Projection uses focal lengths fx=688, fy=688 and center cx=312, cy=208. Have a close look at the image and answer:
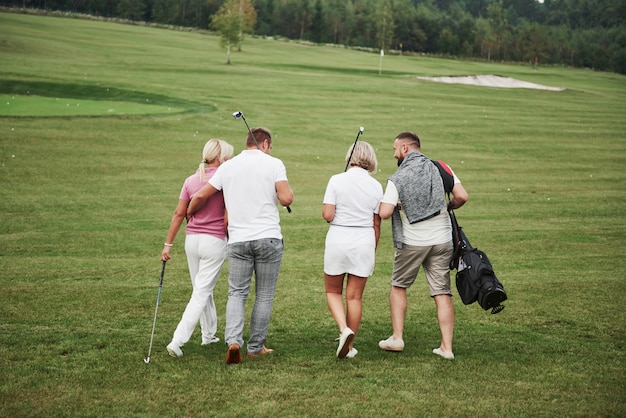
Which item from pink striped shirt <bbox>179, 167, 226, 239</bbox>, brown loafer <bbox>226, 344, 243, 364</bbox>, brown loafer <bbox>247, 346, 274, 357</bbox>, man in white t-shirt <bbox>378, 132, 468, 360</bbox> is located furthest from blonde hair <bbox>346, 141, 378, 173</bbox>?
brown loafer <bbox>226, 344, 243, 364</bbox>

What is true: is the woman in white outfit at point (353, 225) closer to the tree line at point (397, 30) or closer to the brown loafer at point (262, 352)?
the brown loafer at point (262, 352)

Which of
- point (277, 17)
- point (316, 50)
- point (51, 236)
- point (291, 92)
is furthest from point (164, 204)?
point (277, 17)

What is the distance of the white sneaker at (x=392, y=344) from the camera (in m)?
7.24

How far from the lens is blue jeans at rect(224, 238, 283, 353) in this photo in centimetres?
693

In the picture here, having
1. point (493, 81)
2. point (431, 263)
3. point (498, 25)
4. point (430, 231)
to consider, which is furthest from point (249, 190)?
point (498, 25)

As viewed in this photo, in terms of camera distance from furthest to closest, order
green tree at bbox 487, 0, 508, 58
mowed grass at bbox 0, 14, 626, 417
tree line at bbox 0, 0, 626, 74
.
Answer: green tree at bbox 487, 0, 508, 58
tree line at bbox 0, 0, 626, 74
mowed grass at bbox 0, 14, 626, 417

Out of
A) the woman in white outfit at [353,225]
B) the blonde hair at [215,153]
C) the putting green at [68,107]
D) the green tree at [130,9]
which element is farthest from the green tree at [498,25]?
the blonde hair at [215,153]

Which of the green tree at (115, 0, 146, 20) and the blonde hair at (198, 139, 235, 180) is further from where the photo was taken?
the green tree at (115, 0, 146, 20)

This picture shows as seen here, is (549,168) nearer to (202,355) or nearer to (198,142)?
(198,142)

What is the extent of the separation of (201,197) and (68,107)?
2236cm

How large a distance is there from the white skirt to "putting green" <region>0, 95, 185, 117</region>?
21161mm

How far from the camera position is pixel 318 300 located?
9266 millimetres

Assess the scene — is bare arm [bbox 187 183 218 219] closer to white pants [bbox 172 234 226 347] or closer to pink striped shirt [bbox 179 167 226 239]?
pink striped shirt [bbox 179 167 226 239]

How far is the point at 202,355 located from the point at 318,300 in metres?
2.53
